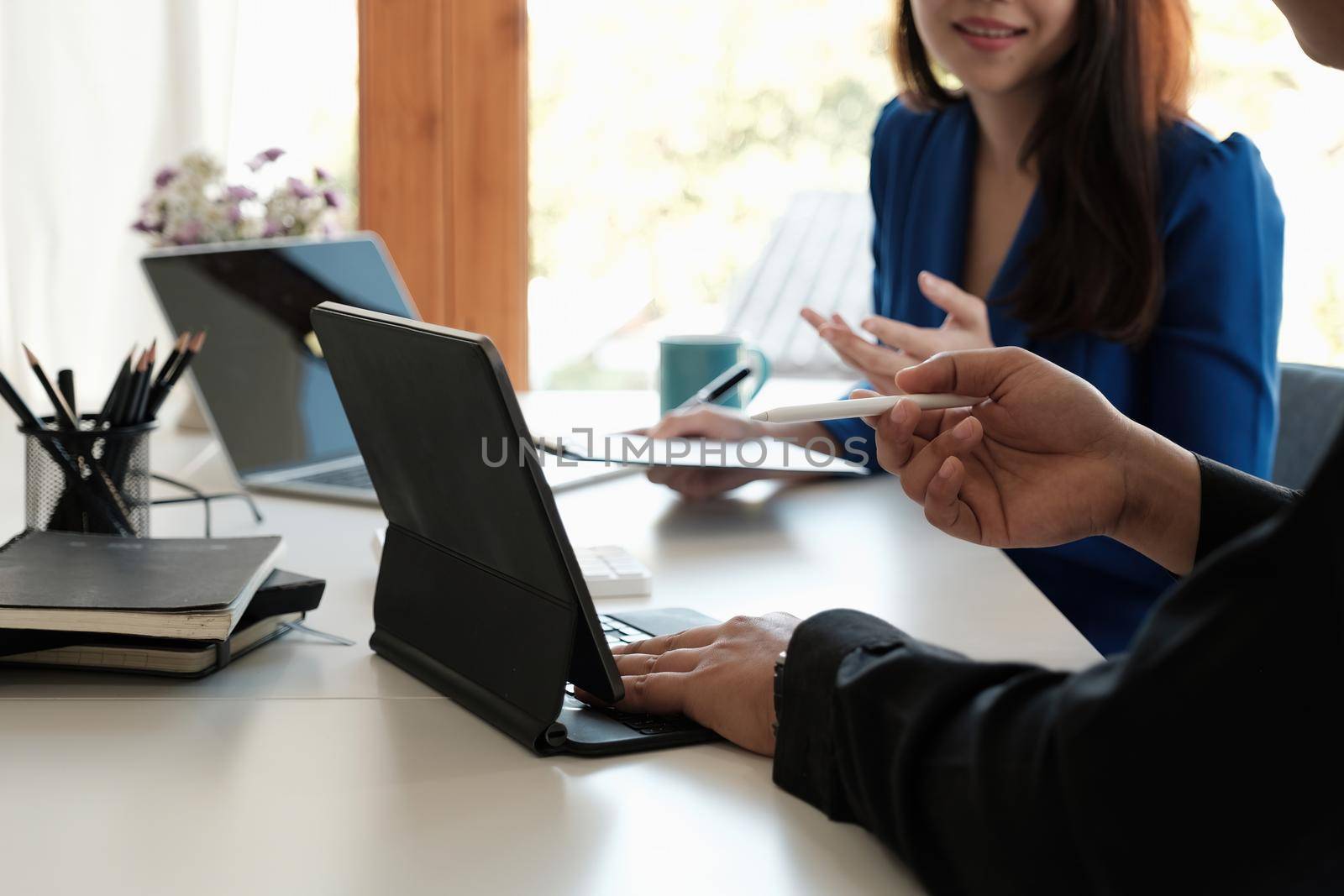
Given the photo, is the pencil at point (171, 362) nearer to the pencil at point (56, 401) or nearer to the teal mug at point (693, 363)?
the pencil at point (56, 401)

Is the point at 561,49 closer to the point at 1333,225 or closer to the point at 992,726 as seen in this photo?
the point at 1333,225

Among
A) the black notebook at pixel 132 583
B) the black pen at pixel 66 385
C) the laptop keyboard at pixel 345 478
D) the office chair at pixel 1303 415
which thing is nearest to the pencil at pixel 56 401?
the black pen at pixel 66 385

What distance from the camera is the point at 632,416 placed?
179 centimetres

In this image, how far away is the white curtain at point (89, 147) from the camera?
1.87 metres

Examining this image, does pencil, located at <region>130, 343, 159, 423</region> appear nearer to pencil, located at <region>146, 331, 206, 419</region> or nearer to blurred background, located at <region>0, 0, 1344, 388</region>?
pencil, located at <region>146, 331, 206, 419</region>

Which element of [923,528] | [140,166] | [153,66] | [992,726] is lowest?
[923,528]

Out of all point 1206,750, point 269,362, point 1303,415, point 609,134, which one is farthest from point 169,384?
point 609,134

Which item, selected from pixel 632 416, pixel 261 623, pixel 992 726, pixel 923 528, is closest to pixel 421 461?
pixel 261 623

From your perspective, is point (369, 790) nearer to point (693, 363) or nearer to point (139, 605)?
point (139, 605)

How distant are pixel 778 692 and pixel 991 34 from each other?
3.41ft

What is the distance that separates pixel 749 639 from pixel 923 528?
21.1 inches

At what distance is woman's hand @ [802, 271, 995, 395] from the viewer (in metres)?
1.29

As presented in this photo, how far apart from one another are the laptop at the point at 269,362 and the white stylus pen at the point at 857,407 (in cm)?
59

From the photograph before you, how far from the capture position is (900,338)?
129cm
